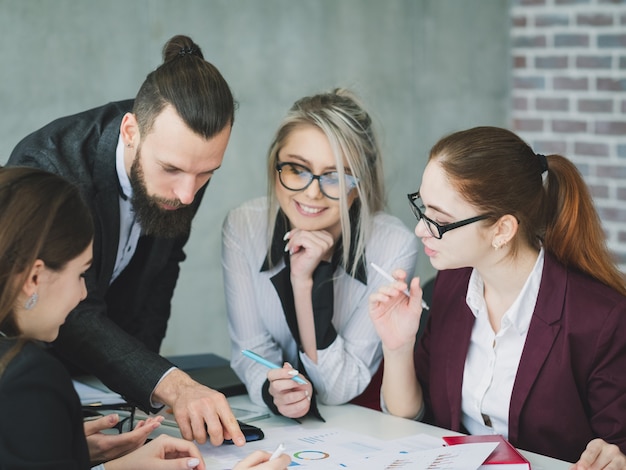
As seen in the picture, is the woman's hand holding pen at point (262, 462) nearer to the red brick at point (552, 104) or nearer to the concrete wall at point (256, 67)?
the concrete wall at point (256, 67)

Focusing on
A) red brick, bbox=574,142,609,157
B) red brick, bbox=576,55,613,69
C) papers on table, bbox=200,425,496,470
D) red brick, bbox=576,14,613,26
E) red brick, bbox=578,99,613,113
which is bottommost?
papers on table, bbox=200,425,496,470

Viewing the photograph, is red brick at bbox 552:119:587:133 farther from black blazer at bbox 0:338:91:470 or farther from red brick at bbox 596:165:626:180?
black blazer at bbox 0:338:91:470

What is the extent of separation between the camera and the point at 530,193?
2.02 metres

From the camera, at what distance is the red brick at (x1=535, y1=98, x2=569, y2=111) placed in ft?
14.1

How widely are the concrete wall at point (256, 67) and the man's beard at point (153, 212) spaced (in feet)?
3.90

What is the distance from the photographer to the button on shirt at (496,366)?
203 cm

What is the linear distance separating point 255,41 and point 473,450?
8.59 feet

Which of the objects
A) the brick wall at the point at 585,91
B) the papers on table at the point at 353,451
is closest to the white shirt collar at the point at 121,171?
the papers on table at the point at 353,451

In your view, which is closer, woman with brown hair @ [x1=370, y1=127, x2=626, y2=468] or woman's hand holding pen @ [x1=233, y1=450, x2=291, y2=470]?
woman's hand holding pen @ [x1=233, y1=450, x2=291, y2=470]

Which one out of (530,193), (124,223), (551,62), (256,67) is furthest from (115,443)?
(551,62)

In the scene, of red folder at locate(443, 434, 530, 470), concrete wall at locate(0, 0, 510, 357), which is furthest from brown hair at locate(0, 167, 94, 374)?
concrete wall at locate(0, 0, 510, 357)

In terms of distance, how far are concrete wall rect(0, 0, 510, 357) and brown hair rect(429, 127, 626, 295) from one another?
3.96ft

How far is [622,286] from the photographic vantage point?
2.02 meters

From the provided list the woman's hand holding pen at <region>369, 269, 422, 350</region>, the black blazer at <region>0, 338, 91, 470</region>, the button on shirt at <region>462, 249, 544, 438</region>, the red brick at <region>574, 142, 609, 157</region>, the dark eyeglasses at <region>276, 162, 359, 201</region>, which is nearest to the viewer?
the black blazer at <region>0, 338, 91, 470</region>
